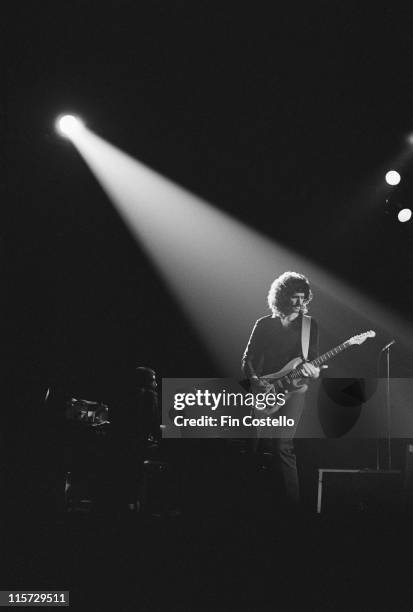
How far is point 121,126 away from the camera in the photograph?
211 inches

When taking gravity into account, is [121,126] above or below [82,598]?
above

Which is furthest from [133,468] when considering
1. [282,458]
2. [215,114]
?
[215,114]

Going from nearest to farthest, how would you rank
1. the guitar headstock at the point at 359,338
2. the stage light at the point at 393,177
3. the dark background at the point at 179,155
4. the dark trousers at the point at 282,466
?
the dark trousers at the point at 282,466, the dark background at the point at 179,155, the guitar headstock at the point at 359,338, the stage light at the point at 393,177

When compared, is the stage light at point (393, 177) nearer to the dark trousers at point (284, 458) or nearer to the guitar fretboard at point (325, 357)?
the guitar fretboard at point (325, 357)

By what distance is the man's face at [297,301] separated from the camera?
16.3 ft

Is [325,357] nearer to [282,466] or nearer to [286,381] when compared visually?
[286,381]

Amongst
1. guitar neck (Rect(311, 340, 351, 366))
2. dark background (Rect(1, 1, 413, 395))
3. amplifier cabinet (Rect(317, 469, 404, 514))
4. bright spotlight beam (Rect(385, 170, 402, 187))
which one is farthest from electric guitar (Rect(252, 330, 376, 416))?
bright spotlight beam (Rect(385, 170, 402, 187))

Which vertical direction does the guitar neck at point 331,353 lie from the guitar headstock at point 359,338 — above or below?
below

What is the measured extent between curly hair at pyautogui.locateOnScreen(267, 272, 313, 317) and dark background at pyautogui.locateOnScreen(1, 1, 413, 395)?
0.32 metres

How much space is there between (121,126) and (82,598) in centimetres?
397

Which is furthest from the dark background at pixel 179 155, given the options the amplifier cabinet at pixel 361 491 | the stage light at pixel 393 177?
the amplifier cabinet at pixel 361 491

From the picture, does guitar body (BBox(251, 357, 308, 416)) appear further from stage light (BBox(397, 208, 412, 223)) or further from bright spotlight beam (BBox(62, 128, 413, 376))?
stage light (BBox(397, 208, 412, 223))

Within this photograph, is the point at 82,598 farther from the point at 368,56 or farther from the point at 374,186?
the point at 374,186

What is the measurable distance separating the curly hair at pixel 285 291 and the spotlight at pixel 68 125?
1.95 metres
